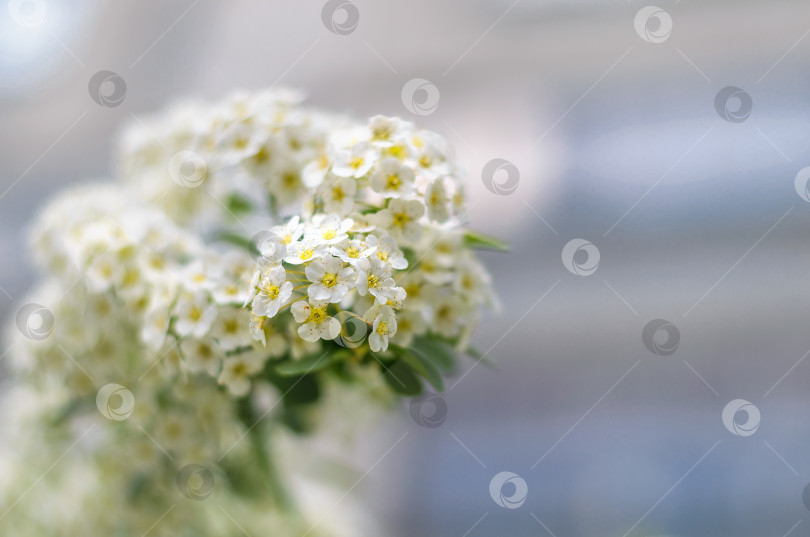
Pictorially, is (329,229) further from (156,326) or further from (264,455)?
(264,455)

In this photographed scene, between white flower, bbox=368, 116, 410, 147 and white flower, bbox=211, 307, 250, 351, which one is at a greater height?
white flower, bbox=368, 116, 410, 147

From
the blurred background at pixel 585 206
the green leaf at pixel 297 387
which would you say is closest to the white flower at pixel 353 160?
the green leaf at pixel 297 387

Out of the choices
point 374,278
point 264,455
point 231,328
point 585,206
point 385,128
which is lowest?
point 264,455

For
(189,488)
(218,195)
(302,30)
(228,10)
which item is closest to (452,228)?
(218,195)

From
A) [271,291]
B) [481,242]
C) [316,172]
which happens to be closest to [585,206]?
[481,242]

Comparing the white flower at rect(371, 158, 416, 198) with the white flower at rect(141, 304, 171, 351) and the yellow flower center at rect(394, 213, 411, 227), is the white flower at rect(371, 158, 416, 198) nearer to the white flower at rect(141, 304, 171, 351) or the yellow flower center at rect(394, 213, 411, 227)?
the yellow flower center at rect(394, 213, 411, 227)

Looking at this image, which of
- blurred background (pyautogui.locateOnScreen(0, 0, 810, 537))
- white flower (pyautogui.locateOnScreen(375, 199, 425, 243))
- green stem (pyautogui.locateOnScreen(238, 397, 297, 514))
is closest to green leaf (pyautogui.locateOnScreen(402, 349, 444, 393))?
white flower (pyautogui.locateOnScreen(375, 199, 425, 243))

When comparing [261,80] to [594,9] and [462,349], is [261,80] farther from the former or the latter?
[462,349]

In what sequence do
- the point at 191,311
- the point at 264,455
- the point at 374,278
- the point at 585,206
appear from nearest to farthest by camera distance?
the point at 374,278 < the point at 191,311 < the point at 264,455 < the point at 585,206
